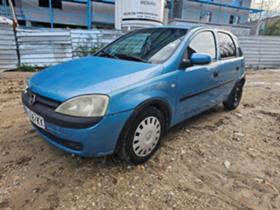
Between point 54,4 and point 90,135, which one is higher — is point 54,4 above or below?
above

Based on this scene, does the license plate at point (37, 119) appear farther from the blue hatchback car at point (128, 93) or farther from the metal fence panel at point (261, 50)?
the metal fence panel at point (261, 50)

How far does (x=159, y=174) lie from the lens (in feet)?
7.07

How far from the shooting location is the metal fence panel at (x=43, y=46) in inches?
280

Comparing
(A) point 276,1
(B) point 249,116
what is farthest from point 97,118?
(A) point 276,1

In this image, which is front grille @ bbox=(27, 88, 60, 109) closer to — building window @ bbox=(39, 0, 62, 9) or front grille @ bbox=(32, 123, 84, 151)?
front grille @ bbox=(32, 123, 84, 151)

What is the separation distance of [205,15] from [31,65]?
1887cm

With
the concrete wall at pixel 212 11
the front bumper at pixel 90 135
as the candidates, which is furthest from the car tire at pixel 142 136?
the concrete wall at pixel 212 11

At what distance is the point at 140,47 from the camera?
8.90ft

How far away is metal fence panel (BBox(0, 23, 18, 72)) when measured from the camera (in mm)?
6716

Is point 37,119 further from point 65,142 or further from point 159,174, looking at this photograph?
point 159,174

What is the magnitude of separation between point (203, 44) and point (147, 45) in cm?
84

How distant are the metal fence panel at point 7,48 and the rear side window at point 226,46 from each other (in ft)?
21.9

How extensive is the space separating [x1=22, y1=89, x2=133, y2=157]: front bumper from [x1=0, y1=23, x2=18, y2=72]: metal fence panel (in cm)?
630

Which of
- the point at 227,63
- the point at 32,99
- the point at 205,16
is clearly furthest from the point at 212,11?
the point at 32,99
